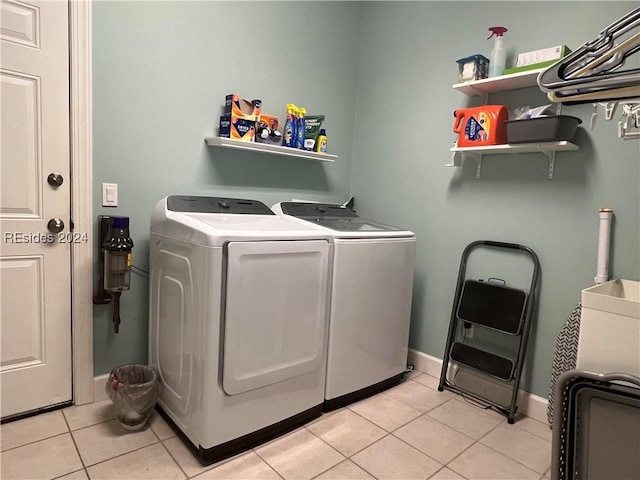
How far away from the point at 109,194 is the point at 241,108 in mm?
886

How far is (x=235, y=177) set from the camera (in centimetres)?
253

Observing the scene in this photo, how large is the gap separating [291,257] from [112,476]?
1.13 meters

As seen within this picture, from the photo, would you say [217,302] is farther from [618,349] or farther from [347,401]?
[618,349]

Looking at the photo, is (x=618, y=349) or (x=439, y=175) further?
(x=439, y=175)

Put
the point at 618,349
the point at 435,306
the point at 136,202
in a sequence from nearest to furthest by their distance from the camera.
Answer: the point at 618,349 < the point at 136,202 < the point at 435,306

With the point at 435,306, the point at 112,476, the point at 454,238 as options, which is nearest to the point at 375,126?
the point at 454,238

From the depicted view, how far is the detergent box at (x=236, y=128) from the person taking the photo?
2.32 meters

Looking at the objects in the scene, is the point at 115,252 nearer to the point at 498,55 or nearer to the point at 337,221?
the point at 337,221

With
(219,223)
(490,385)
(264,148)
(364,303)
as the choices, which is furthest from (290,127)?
(490,385)

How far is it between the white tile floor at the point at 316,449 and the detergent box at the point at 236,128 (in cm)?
158

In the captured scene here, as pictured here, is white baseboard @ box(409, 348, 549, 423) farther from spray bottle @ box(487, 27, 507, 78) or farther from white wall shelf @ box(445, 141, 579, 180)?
spray bottle @ box(487, 27, 507, 78)

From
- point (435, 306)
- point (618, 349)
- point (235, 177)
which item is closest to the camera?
point (618, 349)

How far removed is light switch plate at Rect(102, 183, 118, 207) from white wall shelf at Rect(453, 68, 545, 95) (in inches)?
77.3

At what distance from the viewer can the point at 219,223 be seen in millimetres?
1799
